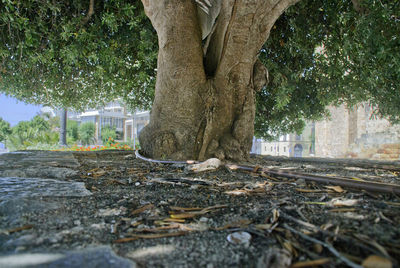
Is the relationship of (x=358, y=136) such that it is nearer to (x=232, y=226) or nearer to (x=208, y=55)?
(x=208, y=55)

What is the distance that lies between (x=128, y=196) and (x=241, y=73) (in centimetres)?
263

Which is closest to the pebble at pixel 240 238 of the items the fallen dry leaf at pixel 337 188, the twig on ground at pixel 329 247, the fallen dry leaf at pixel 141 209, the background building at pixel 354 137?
the twig on ground at pixel 329 247

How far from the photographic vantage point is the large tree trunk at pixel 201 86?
11.2 ft

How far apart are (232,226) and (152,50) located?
503 centimetres

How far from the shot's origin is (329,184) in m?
1.80

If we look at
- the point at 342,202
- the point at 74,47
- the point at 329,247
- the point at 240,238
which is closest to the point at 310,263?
the point at 329,247

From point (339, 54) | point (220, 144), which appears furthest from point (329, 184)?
point (339, 54)

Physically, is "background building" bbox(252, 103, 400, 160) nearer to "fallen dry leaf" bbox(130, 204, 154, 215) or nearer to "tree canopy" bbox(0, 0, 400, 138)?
"tree canopy" bbox(0, 0, 400, 138)

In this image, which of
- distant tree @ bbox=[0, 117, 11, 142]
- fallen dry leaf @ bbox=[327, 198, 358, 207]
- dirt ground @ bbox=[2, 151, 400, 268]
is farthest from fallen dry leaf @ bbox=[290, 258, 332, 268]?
distant tree @ bbox=[0, 117, 11, 142]

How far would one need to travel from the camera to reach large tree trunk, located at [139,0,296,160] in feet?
11.2

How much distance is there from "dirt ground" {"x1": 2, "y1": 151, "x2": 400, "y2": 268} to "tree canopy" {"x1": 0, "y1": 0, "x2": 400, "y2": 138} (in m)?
3.44

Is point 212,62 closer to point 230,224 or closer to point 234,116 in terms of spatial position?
point 234,116

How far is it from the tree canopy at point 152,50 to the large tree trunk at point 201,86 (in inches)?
56.1

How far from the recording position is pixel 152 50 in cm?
541
